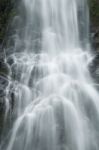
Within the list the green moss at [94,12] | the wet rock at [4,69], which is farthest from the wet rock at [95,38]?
the wet rock at [4,69]

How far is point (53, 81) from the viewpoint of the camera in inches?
512

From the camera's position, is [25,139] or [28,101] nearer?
[25,139]

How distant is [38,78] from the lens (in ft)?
43.5

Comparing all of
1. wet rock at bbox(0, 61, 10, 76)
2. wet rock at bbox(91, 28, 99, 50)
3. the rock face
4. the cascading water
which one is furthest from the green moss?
the rock face

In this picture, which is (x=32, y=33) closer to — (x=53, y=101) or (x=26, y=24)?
(x=26, y=24)

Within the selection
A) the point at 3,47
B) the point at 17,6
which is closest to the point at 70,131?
the point at 3,47

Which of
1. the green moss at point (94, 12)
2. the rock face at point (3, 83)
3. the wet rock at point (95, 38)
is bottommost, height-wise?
the rock face at point (3, 83)

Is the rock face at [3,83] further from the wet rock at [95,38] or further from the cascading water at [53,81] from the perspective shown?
the wet rock at [95,38]

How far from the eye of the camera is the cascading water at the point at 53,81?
10.7 metres

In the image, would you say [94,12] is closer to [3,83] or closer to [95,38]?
[95,38]

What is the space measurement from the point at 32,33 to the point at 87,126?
6756mm

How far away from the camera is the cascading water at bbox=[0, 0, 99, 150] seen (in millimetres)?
10727

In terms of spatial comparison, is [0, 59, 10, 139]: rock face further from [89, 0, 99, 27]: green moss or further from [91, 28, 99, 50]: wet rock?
[89, 0, 99, 27]: green moss

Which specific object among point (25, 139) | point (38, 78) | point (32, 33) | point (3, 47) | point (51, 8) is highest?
point (51, 8)
